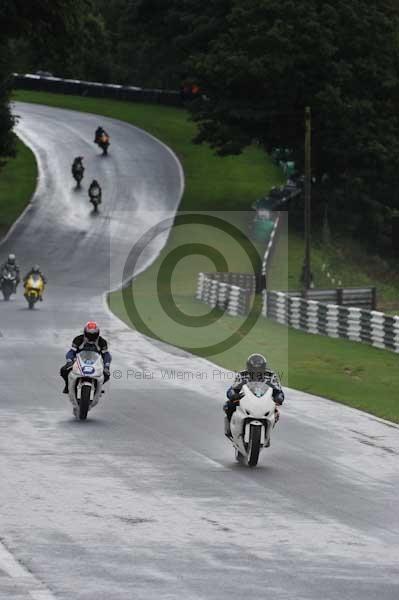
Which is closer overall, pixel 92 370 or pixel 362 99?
pixel 92 370

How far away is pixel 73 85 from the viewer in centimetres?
11469

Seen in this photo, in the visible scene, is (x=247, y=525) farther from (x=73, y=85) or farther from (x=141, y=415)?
(x=73, y=85)

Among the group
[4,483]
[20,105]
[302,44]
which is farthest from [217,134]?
[4,483]

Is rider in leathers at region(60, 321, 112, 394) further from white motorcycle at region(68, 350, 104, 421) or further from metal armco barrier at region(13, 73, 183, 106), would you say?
metal armco barrier at region(13, 73, 183, 106)

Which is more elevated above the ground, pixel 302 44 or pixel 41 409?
pixel 302 44

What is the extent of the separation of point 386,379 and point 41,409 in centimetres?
980

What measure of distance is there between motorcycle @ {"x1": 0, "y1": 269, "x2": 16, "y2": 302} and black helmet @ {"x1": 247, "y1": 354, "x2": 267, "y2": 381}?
30795mm

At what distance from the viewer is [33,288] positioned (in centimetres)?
4491

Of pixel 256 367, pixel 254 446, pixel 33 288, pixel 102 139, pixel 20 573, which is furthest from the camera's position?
pixel 102 139

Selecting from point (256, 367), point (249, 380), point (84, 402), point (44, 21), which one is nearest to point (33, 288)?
point (44, 21)

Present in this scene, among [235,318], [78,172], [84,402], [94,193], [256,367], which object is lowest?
[235,318]

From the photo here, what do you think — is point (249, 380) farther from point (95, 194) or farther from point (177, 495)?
point (95, 194)

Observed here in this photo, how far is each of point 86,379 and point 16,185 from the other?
62098 millimetres

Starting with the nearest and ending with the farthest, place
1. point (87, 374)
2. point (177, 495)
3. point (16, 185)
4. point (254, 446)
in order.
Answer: point (177, 495) → point (254, 446) → point (87, 374) → point (16, 185)
